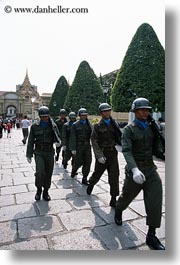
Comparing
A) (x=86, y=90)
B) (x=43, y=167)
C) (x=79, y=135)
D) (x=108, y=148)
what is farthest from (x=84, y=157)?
(x=86, y=90)

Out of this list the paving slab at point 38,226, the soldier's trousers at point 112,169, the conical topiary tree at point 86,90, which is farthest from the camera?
the conical topiary tree at point 86,90

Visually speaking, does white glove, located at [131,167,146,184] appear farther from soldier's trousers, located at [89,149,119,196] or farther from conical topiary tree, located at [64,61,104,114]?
conical topiary tree, located at [64,61,104,114]

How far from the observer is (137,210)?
385 cm

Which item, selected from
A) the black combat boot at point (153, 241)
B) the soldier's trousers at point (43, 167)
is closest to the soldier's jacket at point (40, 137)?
the soldier's trousers at point (43, 167)

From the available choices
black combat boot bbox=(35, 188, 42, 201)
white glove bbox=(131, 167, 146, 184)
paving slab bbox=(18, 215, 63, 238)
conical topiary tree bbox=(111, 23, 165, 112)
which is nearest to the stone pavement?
paving slab bbox=(18, 215, 63, 238)

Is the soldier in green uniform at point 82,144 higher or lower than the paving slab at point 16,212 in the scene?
higher

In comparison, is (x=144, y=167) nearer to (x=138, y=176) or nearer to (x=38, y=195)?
(x=138, y=176)

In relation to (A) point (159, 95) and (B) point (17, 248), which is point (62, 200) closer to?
(B) point (17, 248)

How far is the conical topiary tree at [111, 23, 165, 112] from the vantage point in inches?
383

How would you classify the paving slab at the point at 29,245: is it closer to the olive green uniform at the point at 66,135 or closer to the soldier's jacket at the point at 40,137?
the soldier's jacket at the point at 40,137

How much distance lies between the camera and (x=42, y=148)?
436 cm

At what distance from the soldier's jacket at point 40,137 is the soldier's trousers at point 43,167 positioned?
12cm

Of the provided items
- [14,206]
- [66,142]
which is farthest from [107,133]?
[66,142]

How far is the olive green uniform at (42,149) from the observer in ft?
14.2
